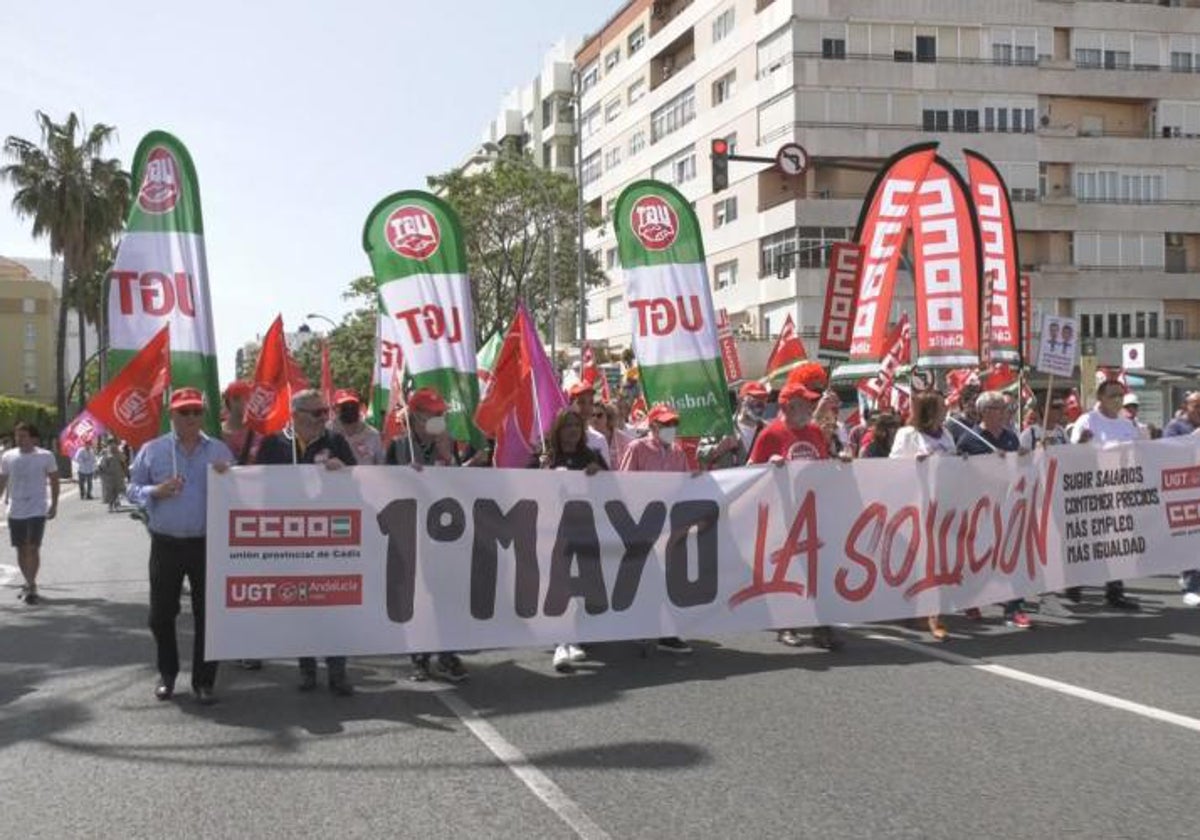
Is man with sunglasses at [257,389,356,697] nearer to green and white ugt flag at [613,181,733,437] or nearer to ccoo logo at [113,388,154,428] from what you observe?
ccoo logo at [113,388,154,428]

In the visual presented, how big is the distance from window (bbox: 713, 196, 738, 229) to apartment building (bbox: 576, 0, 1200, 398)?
73 millimetres

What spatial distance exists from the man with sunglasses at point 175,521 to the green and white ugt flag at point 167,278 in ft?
5.23

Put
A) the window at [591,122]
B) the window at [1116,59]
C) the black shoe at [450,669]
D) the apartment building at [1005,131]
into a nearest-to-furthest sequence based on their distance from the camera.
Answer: the black shoe at [450,669], the apartment building at [1005,131], the window at [1116,59], the window at [591,122]

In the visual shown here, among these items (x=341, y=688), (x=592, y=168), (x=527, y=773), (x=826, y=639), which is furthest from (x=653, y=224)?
(x=592, y=168)

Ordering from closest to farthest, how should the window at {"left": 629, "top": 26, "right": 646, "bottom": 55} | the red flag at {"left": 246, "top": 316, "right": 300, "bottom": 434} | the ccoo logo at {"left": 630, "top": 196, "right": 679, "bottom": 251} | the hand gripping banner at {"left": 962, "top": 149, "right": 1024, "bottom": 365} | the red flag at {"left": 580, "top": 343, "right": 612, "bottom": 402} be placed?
the red flag at {"left": 246, "top": 316, "right": 300, "bottom": 434}, the ccoo logo at {"left": 630, "top": 196, "right": 679, "bottom": 251}, the hand gripping banner at {"left": 962, "top": 149, "right": 1024, "bottom": 365}, the red flag at {"left": 580, "top": 343, "right": 612, "bottom": 402}, the window at {"left": 629, "top": 26, "right": 646, "bottom": 55}

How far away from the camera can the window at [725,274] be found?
51062mm

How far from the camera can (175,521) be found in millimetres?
7047

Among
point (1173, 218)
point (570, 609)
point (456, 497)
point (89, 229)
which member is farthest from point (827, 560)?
point (1173, 218)

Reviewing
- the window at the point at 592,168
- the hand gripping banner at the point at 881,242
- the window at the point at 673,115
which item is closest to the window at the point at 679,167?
the window at the point at 673,115

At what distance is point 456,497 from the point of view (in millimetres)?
7645

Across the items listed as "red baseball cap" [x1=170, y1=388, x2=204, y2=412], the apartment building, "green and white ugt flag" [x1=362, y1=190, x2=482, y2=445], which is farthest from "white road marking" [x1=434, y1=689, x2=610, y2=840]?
the apartment building

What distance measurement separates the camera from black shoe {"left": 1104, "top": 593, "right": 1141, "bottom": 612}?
1006 cm

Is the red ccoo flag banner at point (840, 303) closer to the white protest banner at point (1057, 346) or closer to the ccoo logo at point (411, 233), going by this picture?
the white protest banner at point (1057, 346)

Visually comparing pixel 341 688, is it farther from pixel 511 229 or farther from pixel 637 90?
pixel 637 90
